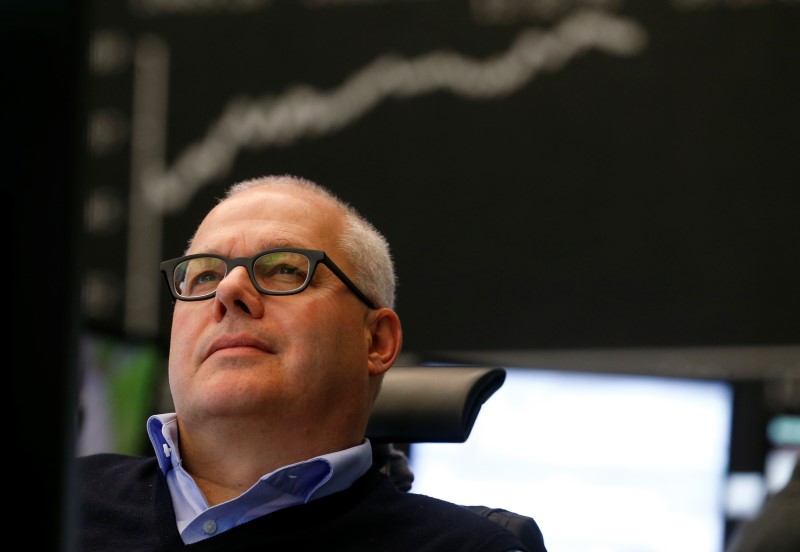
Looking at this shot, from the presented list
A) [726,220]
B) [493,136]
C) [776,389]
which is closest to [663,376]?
[776,389]

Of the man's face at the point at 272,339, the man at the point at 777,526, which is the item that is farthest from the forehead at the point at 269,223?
the man at the point at 777,526

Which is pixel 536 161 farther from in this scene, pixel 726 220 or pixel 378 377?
pixel 378 377

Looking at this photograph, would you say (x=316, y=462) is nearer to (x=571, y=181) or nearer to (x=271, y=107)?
(x=571, y=181)

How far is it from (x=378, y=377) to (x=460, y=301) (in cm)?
165

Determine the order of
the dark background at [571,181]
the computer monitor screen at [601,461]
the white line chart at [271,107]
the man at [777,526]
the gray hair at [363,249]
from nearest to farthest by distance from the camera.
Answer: the man at [777,526], the gray hair at [363,249], the computer monitor screen at [601,461], the dark background at [571,181], the white line chart at [271,107]

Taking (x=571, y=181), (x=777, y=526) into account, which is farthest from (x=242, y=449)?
(x=571, y=181)

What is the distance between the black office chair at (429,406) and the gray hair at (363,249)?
0.12 m

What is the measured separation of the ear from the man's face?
0.03 meters

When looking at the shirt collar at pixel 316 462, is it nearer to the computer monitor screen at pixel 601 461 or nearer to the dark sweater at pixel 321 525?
the dark sweater at pixel 321 525

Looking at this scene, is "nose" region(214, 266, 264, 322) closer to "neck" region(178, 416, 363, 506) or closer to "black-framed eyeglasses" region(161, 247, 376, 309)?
"black-framed eyeglasses" region(161, 247, 376, 309)

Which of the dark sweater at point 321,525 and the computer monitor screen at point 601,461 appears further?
the computer monitor screen at point 601,461

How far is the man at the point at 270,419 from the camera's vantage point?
130cm

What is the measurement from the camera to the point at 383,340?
1.54m

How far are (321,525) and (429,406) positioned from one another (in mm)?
295
